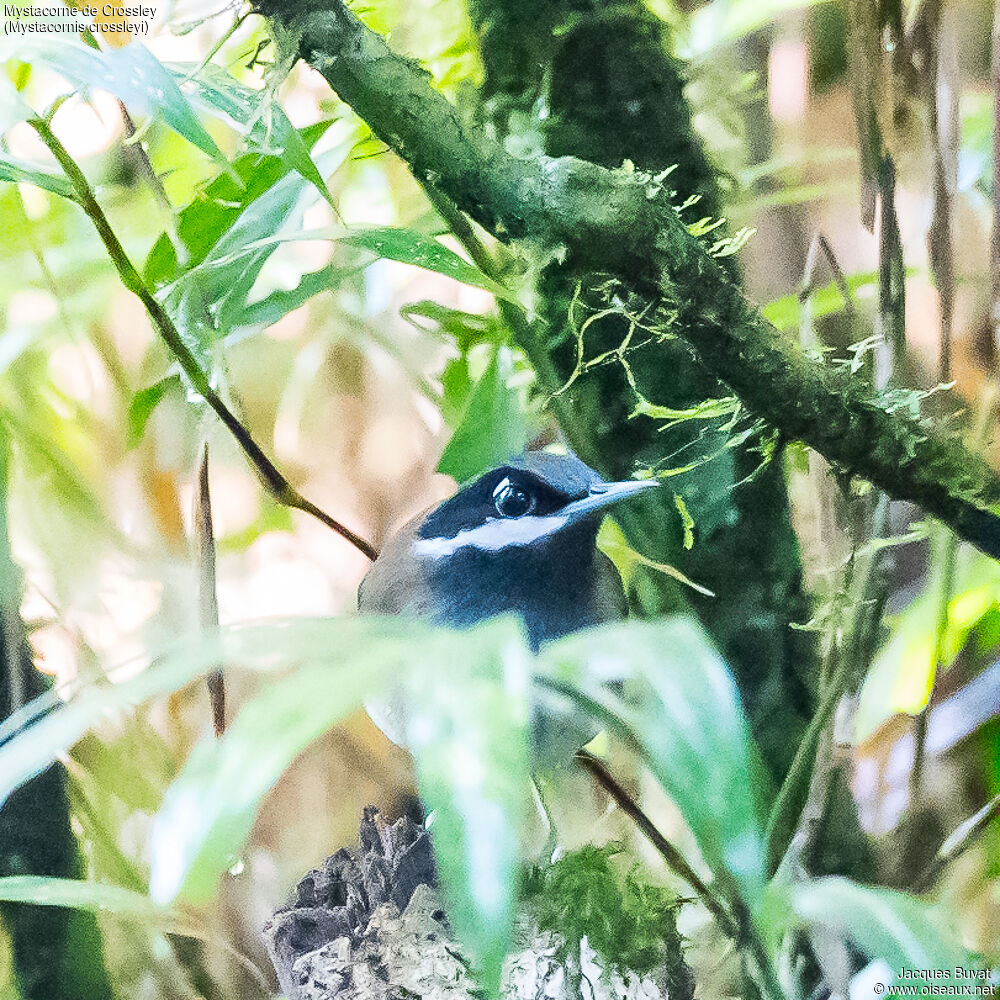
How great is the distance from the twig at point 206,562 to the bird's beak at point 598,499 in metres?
0.23

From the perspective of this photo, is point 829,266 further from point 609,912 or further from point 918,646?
point 609,912

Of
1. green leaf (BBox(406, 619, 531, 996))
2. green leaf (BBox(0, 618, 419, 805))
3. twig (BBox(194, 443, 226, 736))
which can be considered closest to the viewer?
green leaf (BBox(406, 619, 531, 996))

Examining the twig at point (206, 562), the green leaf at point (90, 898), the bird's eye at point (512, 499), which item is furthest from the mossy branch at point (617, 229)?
the green leaf at point (90, 898)

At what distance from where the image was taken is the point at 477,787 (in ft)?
1.13

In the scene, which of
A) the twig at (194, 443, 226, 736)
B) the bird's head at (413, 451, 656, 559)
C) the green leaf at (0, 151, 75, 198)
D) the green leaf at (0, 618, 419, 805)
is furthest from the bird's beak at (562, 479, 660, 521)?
the green leaf at (0, 151, 75, 198)

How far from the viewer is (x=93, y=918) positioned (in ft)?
2.02

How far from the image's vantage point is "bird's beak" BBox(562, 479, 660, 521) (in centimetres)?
54

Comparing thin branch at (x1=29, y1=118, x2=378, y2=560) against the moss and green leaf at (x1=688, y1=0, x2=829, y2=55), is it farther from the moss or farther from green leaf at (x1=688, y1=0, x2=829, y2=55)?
green leaf at (x1=688, y1=0, x2=829, y2=55)

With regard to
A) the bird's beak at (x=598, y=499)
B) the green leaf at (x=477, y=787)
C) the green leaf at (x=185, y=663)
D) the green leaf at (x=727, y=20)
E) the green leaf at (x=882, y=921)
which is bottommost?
the green leaf at (x=882, y=921)

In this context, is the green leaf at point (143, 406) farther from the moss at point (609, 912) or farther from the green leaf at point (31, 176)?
the moss at point (609, 912)

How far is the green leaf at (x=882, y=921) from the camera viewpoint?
1.60ft

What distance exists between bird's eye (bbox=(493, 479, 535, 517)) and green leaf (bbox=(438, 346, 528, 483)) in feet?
0.07

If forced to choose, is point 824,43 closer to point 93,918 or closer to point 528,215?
point 528,215

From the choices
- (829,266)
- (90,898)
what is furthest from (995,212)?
(90,898)
